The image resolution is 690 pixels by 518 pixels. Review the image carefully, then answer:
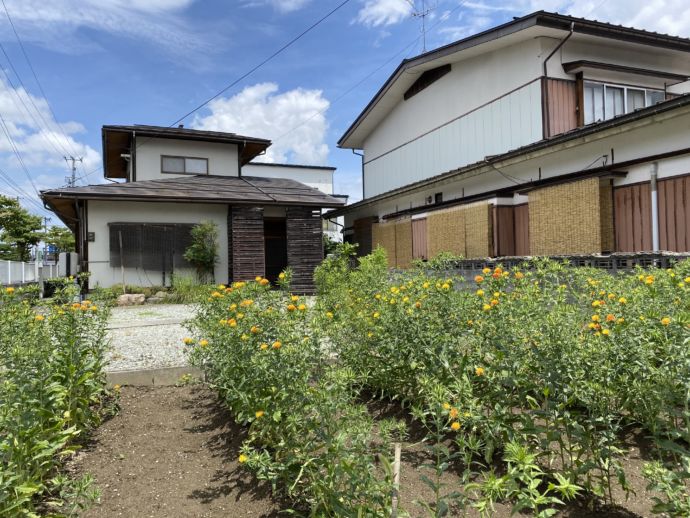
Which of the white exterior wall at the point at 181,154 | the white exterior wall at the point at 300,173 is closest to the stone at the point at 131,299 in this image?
the white exterior wall at the point at 181,154

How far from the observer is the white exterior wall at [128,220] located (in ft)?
35.3

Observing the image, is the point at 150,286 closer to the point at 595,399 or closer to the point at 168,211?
the point at 168,211

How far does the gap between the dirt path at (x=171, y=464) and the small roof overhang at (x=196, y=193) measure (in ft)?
27.6

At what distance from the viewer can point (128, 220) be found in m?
11.1

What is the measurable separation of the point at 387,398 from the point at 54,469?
6.18ft

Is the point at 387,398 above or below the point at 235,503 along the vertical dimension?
above

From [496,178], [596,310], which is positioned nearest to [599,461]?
[596,310]

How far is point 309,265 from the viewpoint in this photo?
491 inches

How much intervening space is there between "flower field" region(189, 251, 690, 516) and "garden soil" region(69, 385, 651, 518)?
0.29ft

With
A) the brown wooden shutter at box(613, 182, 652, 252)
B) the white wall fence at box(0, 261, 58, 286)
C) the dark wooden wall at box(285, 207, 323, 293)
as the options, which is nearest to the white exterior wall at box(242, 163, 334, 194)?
the white wall fence at box(0, 261, 58, 286)

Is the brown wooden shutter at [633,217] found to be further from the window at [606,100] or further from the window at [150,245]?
the window at [150,245]

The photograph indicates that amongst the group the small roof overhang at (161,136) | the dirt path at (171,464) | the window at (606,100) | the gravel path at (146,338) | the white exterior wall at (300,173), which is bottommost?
the dirt path at (171,464)

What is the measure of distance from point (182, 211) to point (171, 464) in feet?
32.7

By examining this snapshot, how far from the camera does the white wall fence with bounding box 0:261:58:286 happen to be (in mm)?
18859
